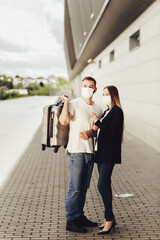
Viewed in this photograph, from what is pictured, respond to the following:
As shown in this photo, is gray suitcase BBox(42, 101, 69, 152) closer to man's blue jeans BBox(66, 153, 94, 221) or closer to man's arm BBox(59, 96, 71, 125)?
man's arm BBox(59, 96, 71, 125)

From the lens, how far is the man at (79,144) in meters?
4.14

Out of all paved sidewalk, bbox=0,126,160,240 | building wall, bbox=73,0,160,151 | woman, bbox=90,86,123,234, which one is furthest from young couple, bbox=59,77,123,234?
building wall, bbox=73,0,160,151

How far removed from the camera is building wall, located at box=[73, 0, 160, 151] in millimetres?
10875

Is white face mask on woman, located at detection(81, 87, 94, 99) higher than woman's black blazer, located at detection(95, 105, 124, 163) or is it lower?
higher

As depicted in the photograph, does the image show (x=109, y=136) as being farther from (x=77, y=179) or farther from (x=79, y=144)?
(x=77, y=179)

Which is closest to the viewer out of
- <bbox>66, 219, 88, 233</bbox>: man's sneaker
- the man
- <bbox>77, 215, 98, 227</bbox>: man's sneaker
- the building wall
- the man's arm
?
the man's arm

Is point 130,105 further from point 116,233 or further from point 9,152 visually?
point 116,233

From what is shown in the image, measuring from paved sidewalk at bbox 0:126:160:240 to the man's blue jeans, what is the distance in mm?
263

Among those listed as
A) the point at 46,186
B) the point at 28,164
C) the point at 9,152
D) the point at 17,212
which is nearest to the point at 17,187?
the point at 46,186

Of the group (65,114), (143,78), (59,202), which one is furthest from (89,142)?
(143,78)

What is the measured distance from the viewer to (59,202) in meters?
5.40

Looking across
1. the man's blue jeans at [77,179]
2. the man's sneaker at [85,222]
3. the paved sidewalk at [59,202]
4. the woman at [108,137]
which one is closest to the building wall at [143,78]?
the paved sidewalk at [59,202]

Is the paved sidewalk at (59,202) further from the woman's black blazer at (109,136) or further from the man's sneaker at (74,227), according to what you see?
the woman's black blazer at (109,136)

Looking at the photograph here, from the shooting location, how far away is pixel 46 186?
20.7 ft
